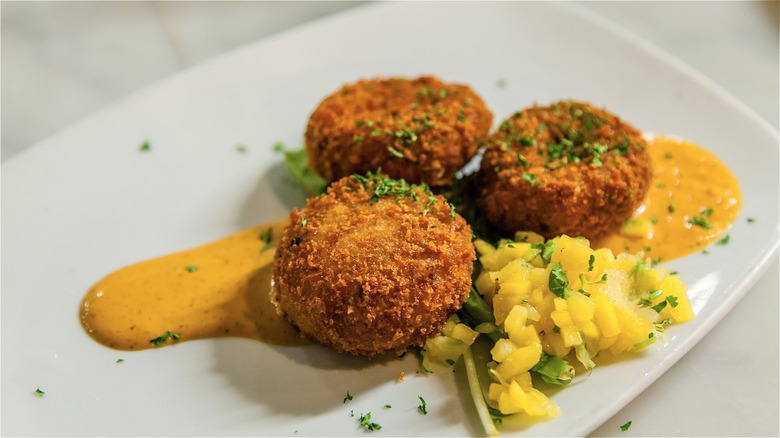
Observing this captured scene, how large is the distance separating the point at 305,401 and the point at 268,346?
36cm

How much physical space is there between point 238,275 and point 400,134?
1.11 meters

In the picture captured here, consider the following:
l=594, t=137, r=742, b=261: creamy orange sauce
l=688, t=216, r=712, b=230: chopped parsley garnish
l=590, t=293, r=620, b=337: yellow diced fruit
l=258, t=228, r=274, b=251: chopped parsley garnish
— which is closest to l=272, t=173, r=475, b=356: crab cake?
l=258, t=228, r=274, b=251: chopped parsley garnish

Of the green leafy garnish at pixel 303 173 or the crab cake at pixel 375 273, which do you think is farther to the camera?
the green leafy garnish at pixel 303 173

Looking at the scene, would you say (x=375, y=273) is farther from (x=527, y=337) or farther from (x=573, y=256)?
(x=573, y=256)


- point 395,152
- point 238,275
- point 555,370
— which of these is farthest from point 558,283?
point 238,275

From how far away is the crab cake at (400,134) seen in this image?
383 cm

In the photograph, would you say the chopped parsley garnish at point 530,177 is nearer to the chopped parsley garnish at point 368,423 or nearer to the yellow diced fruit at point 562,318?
the yellow diced fruit at point 562,318

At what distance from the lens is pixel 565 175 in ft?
12.0

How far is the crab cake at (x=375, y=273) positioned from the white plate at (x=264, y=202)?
0.20m

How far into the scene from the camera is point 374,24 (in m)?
5.30

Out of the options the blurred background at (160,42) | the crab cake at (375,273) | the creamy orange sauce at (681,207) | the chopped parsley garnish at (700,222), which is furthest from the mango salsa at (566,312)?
the blurred background at (160,42)

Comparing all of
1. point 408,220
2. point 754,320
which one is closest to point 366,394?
point 408,220

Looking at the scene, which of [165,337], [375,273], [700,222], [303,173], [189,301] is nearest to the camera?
[375,273]

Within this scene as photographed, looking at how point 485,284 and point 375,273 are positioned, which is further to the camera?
point 485,284
